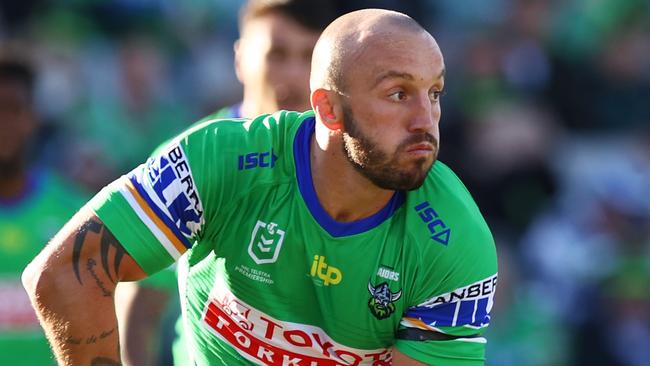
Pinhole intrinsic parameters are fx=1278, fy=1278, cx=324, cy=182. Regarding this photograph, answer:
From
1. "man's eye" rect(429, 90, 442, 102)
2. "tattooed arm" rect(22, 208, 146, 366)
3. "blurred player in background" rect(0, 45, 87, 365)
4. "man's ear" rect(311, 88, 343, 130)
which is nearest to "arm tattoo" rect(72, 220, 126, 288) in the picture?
"tattooed arm" rect(22, 208, 146, 366)

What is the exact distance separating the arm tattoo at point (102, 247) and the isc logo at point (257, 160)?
511mm

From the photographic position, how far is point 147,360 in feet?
19.5

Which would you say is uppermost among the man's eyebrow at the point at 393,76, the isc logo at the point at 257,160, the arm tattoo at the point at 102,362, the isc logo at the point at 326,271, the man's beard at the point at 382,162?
the man's eyebrow at the point at 393,76

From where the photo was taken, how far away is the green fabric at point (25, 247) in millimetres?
7242

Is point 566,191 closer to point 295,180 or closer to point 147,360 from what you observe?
point 147,360

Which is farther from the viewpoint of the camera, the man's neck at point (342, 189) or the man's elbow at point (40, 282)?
the man's neck at point (342, 189)

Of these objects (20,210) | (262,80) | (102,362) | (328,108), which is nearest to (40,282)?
(102,362)

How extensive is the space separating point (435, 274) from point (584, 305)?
20.4 ft

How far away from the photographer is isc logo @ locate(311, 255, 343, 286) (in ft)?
14.7

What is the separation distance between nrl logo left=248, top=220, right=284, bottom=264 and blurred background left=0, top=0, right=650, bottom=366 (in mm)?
5465

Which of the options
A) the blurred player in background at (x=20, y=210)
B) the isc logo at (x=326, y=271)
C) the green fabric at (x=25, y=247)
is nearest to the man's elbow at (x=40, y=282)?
the isc logo at (x=326, y=271)

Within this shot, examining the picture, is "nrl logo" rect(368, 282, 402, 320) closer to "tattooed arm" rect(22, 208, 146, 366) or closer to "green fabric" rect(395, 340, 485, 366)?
"green fabric" rect(395, 340, 485, 366)

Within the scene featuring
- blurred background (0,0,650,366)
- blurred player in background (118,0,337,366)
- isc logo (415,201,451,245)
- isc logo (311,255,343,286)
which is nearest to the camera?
isc logo (415,201,451,245)

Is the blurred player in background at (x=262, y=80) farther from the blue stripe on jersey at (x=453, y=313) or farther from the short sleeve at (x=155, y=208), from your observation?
the blue stripe on jersey at (x=453, y=313)
